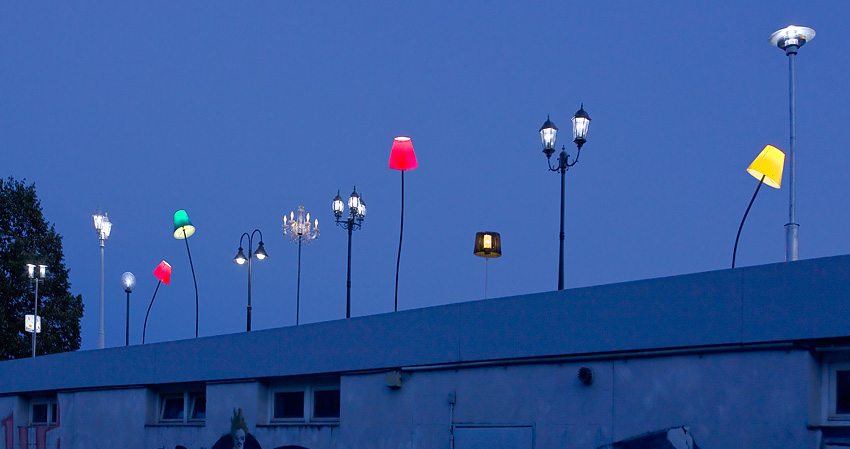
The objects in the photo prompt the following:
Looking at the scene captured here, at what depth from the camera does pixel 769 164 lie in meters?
17.1

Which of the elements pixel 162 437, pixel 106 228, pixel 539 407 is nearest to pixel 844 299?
pixel 539 407

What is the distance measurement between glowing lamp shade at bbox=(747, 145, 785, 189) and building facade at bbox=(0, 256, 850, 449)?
848 centimetres

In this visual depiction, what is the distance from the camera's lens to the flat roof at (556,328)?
794 cm

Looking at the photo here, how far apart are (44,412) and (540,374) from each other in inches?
532

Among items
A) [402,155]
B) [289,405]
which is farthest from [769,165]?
[289,405]

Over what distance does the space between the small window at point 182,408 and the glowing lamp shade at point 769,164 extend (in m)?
10.6

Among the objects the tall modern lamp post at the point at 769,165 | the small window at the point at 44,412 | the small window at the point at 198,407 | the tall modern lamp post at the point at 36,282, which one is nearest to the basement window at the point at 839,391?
the tall modern lamp post at the point at 769,165

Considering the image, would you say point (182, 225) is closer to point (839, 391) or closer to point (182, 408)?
point (182, 408)

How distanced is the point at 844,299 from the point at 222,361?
975 cm

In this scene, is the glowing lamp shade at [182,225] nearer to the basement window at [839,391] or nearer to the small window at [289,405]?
the small window at [289,405]

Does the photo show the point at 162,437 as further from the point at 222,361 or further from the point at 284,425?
the point at 284,425

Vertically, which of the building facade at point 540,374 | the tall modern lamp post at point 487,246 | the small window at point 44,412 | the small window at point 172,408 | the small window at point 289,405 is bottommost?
the small window at point 44,412

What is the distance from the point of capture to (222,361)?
14.6 meters

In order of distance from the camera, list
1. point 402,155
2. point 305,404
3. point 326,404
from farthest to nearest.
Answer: point 402,155 → point 305,404 → point 326,404
